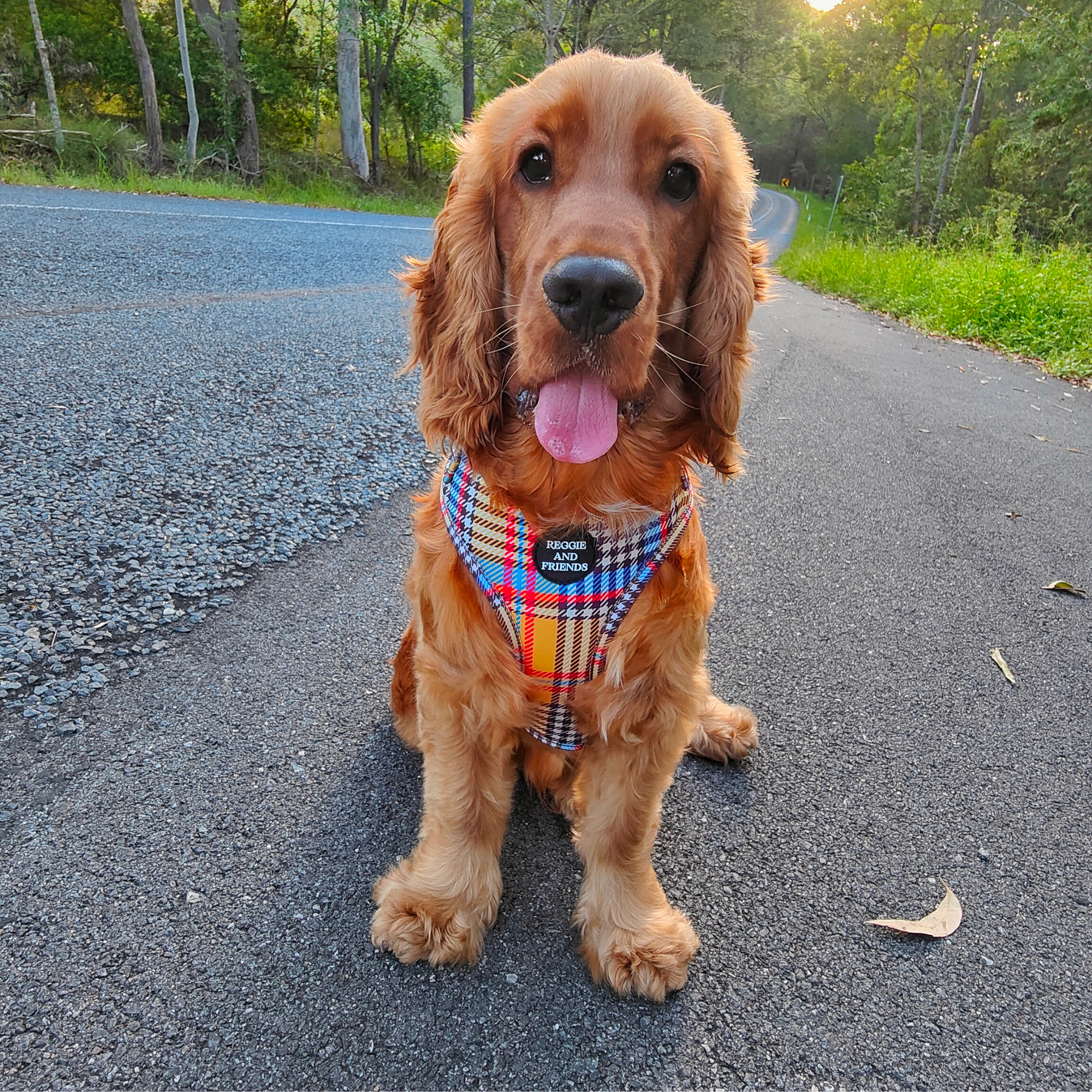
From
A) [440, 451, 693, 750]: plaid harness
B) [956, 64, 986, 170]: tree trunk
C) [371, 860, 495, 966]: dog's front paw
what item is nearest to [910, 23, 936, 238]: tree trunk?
[956, 64, 986, 170]: tree trunk

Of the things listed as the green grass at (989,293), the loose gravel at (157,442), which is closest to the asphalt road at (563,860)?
the loose gravel at (157,442)

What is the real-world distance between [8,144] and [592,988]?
19275 millimetres

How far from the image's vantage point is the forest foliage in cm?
2089

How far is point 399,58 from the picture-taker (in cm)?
2583

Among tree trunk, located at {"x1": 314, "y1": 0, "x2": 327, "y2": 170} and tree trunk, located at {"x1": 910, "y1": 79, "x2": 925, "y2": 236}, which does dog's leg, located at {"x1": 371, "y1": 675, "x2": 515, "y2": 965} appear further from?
tree trunk, located at {"x1": 910, "y1": 79, "x2": 925, "y2": 236}

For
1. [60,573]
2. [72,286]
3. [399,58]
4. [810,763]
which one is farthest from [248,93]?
[810,763]

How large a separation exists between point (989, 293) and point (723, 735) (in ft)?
38.9

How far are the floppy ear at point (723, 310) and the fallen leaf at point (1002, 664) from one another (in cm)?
201

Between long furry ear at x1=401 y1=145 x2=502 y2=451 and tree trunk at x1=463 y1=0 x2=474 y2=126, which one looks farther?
tree trunk at x1=463 y1=0 x2=474 y2=126

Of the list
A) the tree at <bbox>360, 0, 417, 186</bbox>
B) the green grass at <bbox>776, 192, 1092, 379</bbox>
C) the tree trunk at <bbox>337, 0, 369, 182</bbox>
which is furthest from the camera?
the tree at <bbox>360, 0, 417, 186</bbox>

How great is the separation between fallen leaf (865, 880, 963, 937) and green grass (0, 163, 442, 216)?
15.1m

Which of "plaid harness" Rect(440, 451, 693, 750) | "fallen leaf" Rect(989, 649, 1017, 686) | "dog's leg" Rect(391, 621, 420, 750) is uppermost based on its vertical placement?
"plaid harness" Rect(440, 451, 693, 750)

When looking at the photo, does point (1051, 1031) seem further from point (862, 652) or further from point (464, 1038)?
point (862, 652)

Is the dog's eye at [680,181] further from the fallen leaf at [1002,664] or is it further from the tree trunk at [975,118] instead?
the tree trunk at [975,118]
